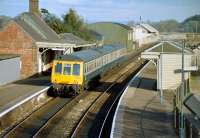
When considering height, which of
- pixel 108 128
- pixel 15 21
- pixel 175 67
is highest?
pixel 15 21

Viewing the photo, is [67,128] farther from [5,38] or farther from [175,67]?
[5,38]

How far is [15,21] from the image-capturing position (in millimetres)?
39188

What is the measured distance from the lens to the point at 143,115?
2303 centimetres

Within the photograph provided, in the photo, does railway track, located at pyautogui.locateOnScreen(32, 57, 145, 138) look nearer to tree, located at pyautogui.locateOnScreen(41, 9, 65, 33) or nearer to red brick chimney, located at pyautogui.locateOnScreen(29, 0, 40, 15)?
red brick chimney, located at pyautogui.locateOnScreen(29, 0, 40, 15)

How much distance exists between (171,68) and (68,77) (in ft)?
25.1

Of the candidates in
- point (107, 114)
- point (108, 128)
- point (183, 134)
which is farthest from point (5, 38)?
point (183, 134)

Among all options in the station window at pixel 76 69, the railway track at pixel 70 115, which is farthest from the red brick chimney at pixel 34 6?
the station window at pixel 76 69

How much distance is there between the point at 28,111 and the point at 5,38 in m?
16.1

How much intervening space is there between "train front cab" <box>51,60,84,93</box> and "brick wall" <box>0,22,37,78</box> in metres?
9.74

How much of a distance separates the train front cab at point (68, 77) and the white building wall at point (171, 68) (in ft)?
19.7

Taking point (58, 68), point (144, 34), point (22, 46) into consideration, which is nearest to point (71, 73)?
point (58, 68)

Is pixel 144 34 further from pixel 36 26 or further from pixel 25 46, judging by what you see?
pixel 25 46

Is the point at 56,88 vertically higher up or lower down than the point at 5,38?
lower down

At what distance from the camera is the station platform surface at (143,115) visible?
1923 cm
